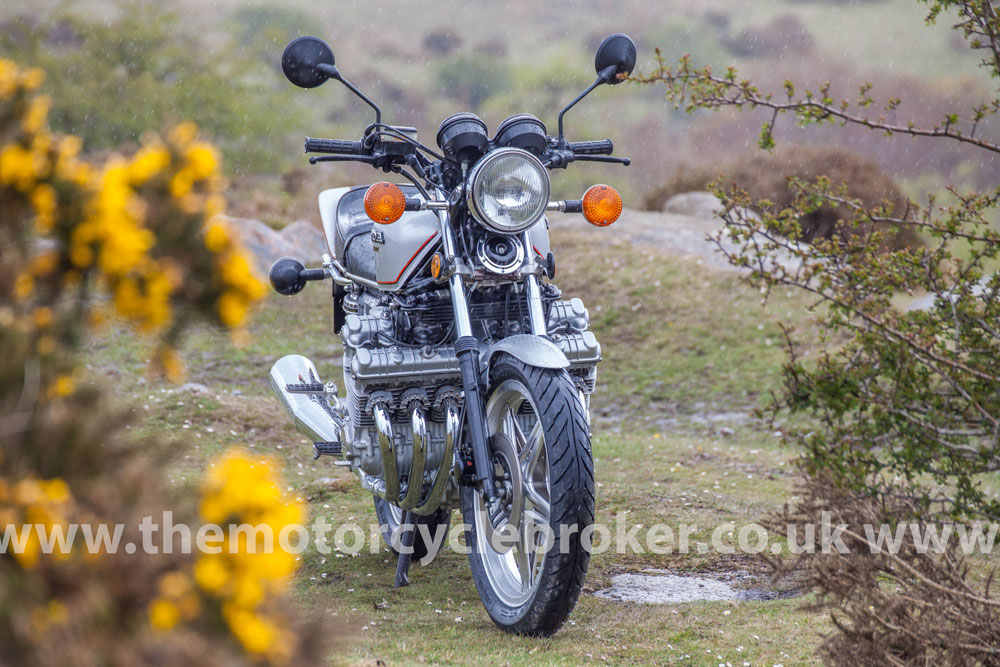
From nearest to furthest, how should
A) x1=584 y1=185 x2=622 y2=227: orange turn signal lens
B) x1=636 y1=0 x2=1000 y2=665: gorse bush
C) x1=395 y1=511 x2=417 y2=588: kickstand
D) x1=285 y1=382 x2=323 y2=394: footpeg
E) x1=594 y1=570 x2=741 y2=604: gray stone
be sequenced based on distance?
x1=636 y1=0 x2=1000 y2=665: gorse bush, x1=584 y1=185 x2=622 y2=227: orange turn signal lens, x1=594 y1=570 x2=741 y2=604: gray stone, x1=395 y1=511 x2=417 y2=588: kickstand, x1=285 y1=382 x2=323 y2=394: footpeg

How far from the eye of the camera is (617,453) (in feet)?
24.4

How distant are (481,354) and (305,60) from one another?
1.26 m

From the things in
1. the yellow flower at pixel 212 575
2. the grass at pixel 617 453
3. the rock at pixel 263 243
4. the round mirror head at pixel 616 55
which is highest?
the rock at pixel 263 243

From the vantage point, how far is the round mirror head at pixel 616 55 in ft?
14.1

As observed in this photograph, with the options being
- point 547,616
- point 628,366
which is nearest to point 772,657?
point 547,616

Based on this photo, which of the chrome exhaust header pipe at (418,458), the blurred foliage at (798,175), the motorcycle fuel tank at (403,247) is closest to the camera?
the chrome exhaust header pipe at (418,458)

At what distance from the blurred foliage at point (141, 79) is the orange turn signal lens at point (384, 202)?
22.4 metres

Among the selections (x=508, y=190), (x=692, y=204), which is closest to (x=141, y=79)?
(x=692, y=204)

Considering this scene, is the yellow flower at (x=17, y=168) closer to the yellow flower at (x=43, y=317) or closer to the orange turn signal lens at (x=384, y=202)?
the yellow flower at (x=43, y=317)

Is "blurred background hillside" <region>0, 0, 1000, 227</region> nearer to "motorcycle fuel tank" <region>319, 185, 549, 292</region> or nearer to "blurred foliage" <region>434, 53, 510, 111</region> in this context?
"blurred foliage" <region>434, 53, 510, 111</region>

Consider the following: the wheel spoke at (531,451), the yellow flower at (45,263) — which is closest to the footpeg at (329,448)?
the wheel spoke at (531,451)

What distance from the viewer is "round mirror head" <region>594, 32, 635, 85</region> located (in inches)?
169

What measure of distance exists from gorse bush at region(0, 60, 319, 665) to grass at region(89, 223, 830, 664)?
0.57 feet

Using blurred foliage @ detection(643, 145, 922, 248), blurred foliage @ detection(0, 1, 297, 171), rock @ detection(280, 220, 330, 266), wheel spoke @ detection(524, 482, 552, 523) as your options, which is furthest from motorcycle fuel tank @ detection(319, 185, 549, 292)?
blurred foliage @ detection(0, 1, 297, 171)
